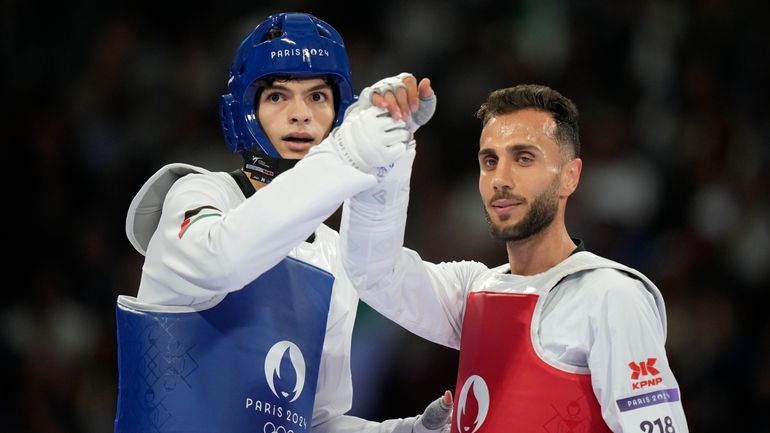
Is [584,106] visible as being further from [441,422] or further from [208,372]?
[208,372]

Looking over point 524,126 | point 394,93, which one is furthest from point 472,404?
point 394,93

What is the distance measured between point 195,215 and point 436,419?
129cm

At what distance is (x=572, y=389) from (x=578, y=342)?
154 millimetres

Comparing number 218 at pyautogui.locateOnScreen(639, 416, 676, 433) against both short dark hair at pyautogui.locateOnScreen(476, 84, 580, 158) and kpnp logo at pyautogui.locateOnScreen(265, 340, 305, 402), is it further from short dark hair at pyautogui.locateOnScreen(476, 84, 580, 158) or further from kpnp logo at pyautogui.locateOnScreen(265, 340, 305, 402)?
kpnp logo at pyautogui.locateOnScreen(265, 340, 305, 402)

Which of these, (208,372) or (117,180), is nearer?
(208,372)

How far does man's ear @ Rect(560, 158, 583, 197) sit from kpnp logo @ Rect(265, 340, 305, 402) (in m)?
1.11

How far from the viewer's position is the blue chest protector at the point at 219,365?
360cm

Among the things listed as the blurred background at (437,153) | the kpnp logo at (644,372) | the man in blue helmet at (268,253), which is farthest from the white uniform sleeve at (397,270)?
the blurred background at (437,153)

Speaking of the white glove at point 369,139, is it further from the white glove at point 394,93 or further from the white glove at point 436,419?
the white glove at point 436,419

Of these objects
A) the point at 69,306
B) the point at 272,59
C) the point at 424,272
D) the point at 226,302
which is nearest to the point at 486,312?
the point at 424,272

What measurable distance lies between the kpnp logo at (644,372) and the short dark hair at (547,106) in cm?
88

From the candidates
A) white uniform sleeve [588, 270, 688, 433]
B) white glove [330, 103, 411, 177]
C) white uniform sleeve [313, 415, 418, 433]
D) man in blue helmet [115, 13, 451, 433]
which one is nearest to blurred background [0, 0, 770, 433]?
white uniform sleeve [313, 415, 418, 433]

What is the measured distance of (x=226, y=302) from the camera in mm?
3664

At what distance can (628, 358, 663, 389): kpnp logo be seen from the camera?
11.2 ft
